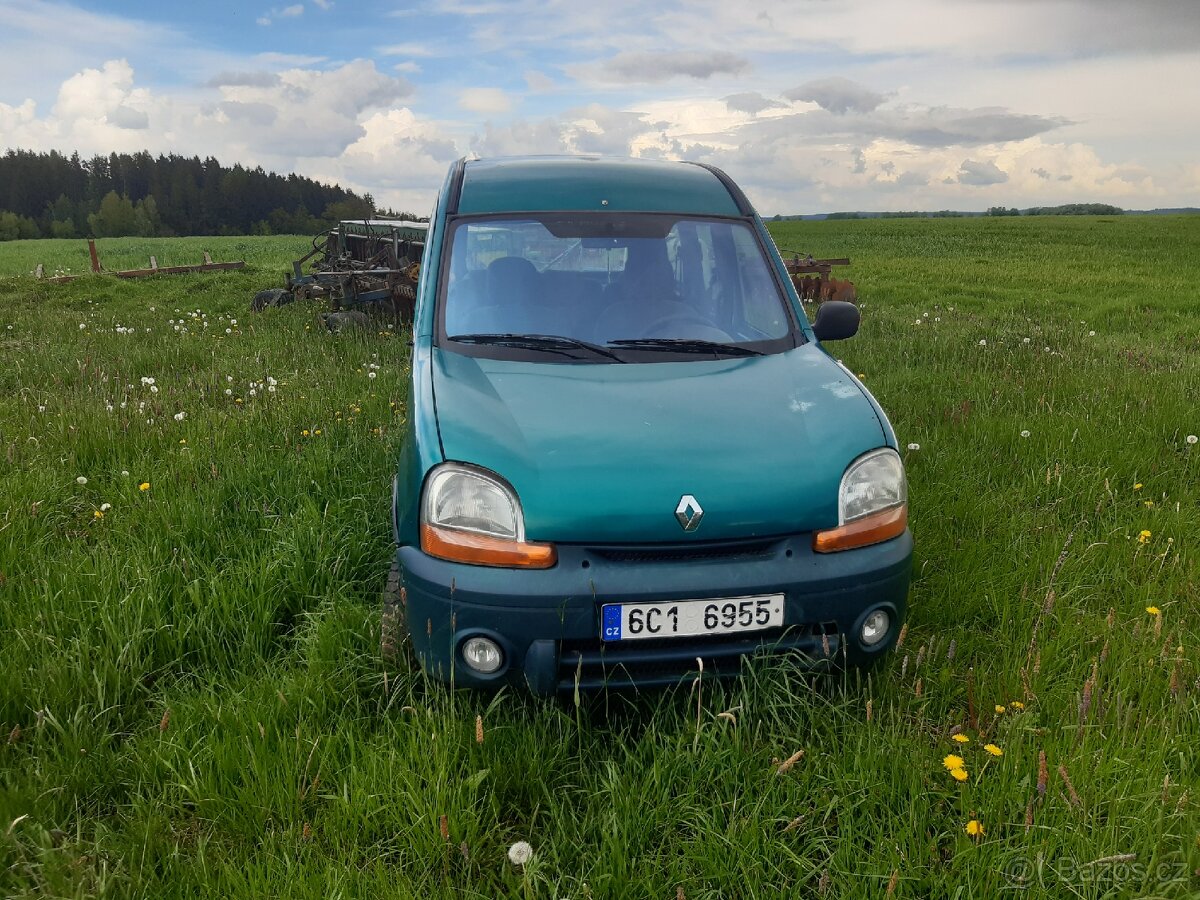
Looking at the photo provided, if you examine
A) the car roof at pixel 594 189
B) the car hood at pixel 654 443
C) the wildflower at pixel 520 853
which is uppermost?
the car roof at pixel 594 189

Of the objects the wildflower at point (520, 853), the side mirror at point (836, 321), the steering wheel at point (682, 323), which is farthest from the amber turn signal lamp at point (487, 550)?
the side mirror at point (836, 321)

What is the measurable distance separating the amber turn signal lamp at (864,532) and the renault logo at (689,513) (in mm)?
401

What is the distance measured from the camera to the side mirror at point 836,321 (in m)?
3.62

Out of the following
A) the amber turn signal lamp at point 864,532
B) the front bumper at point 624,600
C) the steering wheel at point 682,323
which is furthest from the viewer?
the steering wheel at point 682,323

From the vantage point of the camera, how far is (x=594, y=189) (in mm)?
3951

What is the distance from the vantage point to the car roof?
385cm

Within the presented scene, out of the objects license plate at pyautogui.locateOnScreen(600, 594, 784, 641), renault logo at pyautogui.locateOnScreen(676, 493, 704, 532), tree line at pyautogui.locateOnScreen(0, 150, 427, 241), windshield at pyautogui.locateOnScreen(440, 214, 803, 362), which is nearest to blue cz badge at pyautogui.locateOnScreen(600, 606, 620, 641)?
license plate at pyautogui.locateOnScreen(600, 594, 784, 641)

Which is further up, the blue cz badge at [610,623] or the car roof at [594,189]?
the car roof at [594,189]

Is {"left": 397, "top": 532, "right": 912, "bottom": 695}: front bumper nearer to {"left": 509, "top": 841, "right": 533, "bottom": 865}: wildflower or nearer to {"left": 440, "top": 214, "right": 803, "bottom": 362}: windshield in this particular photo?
{"left": 509, "top": 841, "right": 533, "bottom": 865}: wildflower

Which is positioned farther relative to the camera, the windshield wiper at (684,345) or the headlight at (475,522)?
the windshield wiper at (684,345)

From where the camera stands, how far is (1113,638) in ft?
10.0

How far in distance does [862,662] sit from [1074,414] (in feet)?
14.0

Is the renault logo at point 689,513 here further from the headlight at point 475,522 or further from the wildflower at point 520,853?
the wildflower at point 520,853

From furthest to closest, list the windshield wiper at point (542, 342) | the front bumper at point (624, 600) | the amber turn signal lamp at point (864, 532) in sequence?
the windshield wiper at point (542, 342) < the amber turn signal lamp at point (864, 532) < the front bumper at point (624, 600)
